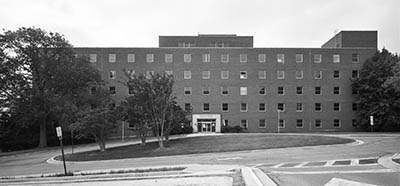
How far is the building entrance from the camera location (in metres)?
63.2

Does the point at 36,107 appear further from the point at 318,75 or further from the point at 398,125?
the point at 398,125

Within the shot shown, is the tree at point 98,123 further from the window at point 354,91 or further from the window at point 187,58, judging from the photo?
the window at point 354,91

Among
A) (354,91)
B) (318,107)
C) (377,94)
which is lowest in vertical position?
(318,107)

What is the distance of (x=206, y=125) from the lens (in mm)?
63562

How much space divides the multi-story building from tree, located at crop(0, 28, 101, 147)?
11.6 m

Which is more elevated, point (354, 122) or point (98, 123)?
point (98, 123)

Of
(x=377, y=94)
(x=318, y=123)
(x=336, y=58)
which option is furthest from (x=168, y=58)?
(x=377, y=94)

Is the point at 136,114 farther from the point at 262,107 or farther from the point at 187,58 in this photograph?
the point at 262,107

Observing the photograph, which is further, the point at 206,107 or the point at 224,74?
the point at 224,74

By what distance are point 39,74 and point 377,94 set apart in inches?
1897

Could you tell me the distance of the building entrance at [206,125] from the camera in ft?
207

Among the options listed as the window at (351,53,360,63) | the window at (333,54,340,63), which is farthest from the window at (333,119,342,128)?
the window at (351,53,360,63)

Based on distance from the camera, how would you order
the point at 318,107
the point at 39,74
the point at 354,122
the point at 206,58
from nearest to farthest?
the point at 39,74 → the point at 354,122 → the point at 318,107 → the point at 206,58

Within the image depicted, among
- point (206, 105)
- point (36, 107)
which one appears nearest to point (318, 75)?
point (206, 105)
